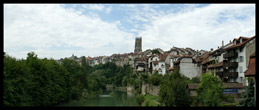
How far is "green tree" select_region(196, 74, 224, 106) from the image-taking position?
23.5 meters

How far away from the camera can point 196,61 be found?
4625cm

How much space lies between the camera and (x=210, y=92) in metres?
23.7

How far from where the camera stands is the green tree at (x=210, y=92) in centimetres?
2353

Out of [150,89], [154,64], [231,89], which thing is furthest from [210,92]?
[154,64]

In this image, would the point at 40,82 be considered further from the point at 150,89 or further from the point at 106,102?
the point at 150,89

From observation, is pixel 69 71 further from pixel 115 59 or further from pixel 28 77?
pixel 115 59

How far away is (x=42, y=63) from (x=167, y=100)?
15.3m

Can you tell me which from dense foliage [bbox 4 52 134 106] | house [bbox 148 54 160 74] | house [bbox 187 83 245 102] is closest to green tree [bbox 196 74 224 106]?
house [bbox 187 83 245 102]

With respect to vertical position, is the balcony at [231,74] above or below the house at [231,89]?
above

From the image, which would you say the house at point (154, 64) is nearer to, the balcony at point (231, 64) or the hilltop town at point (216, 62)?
the hilltop town at point (216, 62)

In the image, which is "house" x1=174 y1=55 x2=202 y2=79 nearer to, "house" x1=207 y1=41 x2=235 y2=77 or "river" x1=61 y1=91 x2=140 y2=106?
Answer: "house" x1=207 y1=41 x2=235 y2=77

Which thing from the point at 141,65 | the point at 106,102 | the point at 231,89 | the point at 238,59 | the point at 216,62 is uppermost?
the point at 238,59

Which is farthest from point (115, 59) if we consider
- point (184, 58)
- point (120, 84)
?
point (184, 58)

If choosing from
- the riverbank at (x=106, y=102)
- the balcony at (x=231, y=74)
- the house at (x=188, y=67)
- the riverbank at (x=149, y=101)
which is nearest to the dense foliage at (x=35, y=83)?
the riverbank at (x=106, y=102)
